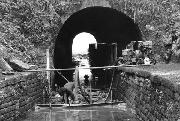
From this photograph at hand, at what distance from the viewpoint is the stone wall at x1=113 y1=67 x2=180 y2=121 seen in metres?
5.58

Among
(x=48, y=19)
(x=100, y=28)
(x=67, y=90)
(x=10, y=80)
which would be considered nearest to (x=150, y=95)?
(x=10, y=80)

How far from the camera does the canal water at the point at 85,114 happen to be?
849 cm

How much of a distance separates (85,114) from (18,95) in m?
2.12

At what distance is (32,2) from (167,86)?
30.0 feet

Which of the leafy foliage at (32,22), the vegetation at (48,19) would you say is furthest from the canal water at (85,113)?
the leafy foliage at (32,22)

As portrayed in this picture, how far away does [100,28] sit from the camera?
20656 millimetres

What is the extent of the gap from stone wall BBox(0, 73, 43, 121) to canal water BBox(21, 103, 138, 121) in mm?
407

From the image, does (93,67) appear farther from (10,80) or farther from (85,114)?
(10,80)

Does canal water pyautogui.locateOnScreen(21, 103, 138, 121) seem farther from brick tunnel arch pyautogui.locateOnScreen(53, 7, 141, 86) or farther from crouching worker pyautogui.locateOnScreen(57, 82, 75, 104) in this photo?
brick tunnel arch pyautogui.locateOnScreen(53, 7, 141, 86)

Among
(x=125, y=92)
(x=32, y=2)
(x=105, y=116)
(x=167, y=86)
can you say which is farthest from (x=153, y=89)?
(x=32, y=2)

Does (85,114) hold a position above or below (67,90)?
below

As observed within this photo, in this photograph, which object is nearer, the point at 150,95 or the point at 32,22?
the point at 150,95

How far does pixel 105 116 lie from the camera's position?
8.73 metres

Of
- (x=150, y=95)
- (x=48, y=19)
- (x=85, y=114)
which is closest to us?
(x=150, y=95)
